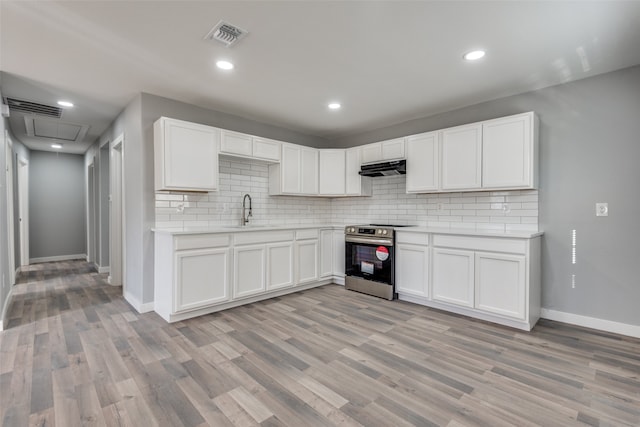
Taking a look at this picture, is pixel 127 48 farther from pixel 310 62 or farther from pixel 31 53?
pixel 310 62

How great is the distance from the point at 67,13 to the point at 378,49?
2.27m

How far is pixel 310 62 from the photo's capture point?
109 inches

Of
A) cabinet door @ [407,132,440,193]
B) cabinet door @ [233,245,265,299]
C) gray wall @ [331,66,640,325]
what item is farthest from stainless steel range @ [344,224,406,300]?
gray wall @ [331,66,640,325]

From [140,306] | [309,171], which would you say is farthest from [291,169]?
[140,306]

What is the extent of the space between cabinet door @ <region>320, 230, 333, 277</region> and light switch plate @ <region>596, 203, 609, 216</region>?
316 cm

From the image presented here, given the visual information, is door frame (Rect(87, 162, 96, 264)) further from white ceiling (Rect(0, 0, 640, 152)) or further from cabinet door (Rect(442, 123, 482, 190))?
cabinet door (Rect(442, 123, 482, 190))

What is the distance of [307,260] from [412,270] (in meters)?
1.50

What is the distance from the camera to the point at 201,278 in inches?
131

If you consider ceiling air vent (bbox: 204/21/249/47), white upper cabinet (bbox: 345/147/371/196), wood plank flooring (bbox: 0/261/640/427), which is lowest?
wood plank flooring (bbox: 0/261/640/427)

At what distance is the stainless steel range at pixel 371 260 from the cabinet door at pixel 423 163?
2.22 ft

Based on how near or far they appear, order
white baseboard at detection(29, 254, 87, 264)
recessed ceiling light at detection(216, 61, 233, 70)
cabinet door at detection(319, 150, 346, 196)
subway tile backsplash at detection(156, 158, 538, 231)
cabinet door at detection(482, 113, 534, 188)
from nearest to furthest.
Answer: recessed ceiling light at detection(216, 61, 233, 70) → cabinet door at detection(482, 113, 534, 188) → subway tile backsplash at detection(156, 158, 538, 231) → cabinet door at detection(319, 150, 346, 196) → white baseboard at detection(29, 254, 87, 264)

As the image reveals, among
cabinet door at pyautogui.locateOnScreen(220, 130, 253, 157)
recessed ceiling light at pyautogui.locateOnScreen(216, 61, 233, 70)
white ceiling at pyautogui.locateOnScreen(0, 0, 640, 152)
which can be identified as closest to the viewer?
white ceiling at pyautogui.locateOnScreen(0, 0, 640, 152)

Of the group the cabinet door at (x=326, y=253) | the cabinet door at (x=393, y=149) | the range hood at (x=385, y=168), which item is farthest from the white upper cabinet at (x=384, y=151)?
the cabinet door at (x=326, y=253)

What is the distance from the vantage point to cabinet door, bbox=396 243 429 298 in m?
3.71
